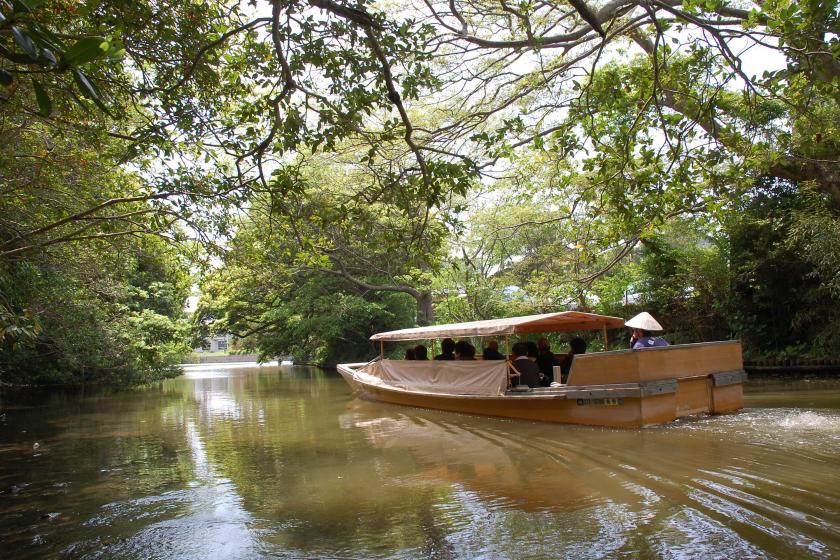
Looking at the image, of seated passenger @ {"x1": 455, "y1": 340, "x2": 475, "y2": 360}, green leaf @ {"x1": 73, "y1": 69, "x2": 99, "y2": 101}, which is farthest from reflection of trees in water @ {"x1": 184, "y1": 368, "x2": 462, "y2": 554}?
green leaf @ {"x1": 73, "y1": 69, "x2": 99, "y2": 101}

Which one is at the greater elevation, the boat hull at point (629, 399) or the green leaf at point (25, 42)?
the green leaf at point (25, 42)

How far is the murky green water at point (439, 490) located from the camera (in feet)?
16.5

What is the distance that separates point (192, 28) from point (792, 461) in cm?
846

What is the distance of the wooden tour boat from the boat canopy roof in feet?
0.07

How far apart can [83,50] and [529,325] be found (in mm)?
10422

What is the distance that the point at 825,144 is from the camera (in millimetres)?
13828

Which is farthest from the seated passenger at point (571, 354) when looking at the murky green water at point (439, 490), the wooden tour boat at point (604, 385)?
the murky green water at point (439, 490)

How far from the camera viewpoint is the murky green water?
5.04 metres

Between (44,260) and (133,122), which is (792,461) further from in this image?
(133,122)

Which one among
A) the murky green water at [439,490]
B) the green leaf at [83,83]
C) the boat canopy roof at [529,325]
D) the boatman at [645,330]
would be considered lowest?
the murky green water at [439,490]

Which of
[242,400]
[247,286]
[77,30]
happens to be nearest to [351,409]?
[242,400]

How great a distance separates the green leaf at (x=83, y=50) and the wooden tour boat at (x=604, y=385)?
891 centimetres

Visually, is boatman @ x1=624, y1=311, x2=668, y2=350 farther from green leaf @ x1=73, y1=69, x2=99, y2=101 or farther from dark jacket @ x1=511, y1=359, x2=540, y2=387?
green leaf @ x1=73, y1=69, x2=99, y2=101

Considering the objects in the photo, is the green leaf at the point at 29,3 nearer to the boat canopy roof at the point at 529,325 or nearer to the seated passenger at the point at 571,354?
the boat canopy roof at the point at 529,325
